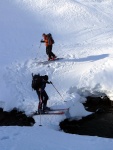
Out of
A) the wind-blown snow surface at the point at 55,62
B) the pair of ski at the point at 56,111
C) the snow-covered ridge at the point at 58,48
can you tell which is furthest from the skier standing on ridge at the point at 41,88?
the snow-covered ridge at the point at 58,48

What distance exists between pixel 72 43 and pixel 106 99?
7715 mm

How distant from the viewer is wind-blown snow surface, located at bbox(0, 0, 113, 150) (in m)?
10.2

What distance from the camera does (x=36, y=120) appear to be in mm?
13336

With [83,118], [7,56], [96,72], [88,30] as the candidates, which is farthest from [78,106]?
[88,30]

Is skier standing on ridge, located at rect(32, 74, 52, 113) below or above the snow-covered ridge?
below

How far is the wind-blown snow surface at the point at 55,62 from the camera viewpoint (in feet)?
33.4

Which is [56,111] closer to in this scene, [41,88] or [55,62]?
[41,88]

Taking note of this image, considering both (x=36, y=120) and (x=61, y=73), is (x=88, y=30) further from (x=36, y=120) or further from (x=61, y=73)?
(x=36, y=120)

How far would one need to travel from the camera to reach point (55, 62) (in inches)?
729

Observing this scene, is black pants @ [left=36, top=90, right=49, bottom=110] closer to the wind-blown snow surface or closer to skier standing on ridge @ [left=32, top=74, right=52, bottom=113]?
skier standing on ridge @ [left=32, top=74, right=52, bottom=113]

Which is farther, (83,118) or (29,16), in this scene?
(29,16)

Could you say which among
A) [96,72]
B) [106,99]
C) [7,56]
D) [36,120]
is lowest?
[36,120]

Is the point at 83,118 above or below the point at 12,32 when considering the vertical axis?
below

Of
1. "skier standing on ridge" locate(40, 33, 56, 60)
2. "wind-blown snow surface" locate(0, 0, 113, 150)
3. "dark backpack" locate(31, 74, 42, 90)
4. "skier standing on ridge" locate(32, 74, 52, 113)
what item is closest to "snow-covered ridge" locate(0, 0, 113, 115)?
"wind-blown snow surface" locate(0, 0, 113, 150)
